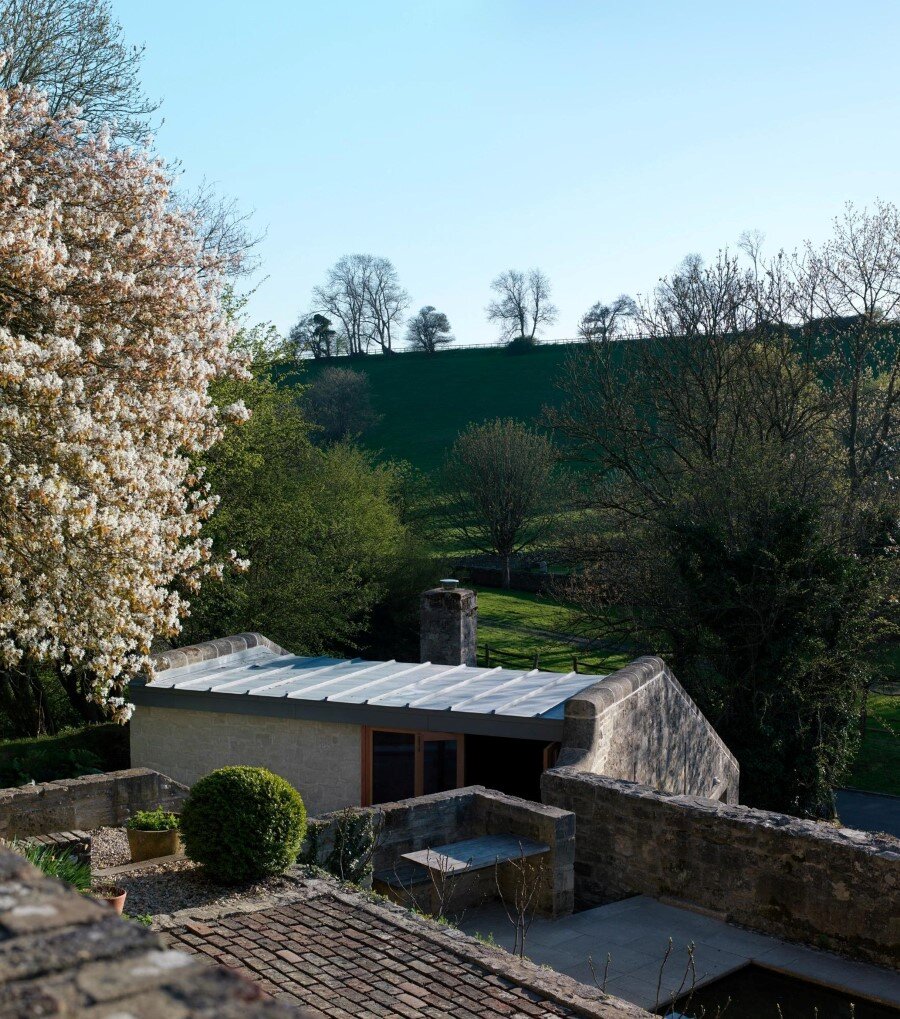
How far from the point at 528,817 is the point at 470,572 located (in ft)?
116

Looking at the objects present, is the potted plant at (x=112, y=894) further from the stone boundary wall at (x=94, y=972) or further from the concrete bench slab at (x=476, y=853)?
the stone boundary wall at (x=94, y=972)

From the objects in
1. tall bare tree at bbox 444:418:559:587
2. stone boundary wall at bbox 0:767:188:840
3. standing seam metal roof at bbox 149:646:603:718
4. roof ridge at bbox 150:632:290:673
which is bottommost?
stone boundary wall at bbox 0:767:188:840

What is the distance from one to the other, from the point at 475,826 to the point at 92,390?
6.46 m

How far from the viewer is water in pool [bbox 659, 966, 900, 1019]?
802 centimetres

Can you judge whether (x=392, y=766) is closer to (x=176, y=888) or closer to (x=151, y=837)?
(x=151, y=837)

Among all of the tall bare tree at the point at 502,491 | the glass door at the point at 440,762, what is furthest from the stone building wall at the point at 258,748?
the tall bare tree at the point at 502,491

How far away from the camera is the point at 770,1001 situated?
8.30 meters

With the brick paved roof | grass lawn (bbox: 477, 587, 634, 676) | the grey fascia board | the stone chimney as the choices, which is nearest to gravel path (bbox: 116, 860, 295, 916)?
the brick paved roof

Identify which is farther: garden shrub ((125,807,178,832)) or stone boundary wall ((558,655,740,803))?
stone boundary wall ((558,655,740,803))

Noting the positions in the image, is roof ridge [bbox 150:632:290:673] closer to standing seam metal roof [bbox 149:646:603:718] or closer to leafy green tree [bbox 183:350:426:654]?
standing seam metal roof [bbox 149:646:603:718]

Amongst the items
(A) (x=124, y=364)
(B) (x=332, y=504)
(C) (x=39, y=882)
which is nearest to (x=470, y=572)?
(B) (x=332, y=504)

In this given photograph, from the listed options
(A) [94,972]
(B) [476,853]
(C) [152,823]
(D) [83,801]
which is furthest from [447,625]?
(A) [94,972]

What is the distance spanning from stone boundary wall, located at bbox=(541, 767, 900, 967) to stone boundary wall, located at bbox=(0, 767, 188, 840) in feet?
15.0

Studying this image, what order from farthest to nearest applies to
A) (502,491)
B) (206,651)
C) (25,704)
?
(502,491) → (25,704) → (206,651)
